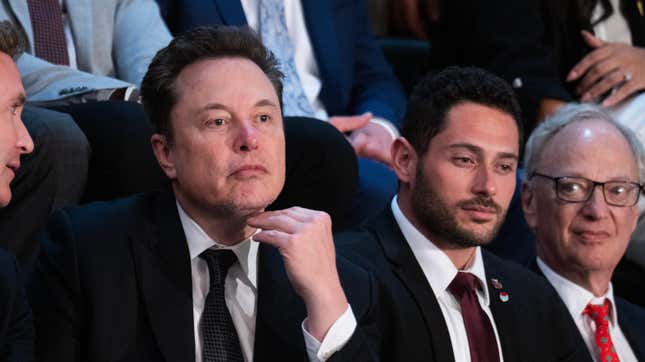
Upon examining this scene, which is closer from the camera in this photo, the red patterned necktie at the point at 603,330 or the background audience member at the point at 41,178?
the background audience member at the point at 41,178

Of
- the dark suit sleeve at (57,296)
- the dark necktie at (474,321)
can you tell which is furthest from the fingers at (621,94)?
the dark suit sleeve at (57,296)

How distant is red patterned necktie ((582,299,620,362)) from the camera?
2014 mm

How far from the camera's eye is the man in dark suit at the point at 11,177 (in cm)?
132

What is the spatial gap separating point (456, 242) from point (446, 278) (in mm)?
70

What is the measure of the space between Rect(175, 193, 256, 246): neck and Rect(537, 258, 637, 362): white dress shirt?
2.75 feet

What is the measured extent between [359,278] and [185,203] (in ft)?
0.99

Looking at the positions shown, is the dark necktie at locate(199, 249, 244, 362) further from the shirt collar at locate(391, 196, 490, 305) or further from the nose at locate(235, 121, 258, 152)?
the shirt collar at locate(391, 196, 490, 305)

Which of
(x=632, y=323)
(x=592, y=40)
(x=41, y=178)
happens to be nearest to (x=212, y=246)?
(x=41, y=178)

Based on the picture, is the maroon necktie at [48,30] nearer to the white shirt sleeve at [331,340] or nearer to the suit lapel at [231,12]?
the suit lapel at [231,12]

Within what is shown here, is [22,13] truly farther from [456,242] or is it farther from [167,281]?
[456,242]

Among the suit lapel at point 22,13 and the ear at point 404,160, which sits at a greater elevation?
the ear at point 404,160

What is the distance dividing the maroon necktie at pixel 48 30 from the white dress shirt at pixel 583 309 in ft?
3.47

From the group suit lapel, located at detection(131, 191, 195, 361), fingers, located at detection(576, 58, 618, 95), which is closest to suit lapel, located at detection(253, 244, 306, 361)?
Result: suit lapel, located at detection(131, 191, 195, 361)

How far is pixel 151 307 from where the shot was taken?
1.41m
